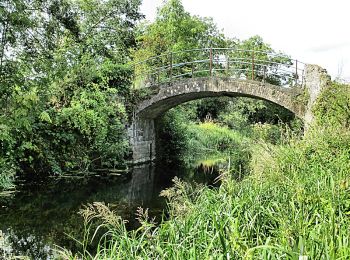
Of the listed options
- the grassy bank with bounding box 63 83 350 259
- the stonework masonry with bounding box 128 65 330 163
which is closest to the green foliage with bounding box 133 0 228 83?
the stonework masonry with bounding box 128 65 330 163

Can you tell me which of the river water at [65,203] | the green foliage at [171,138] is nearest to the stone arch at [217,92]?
the green foliage at [171,138]

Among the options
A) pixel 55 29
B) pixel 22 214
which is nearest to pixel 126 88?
pixel 55 29

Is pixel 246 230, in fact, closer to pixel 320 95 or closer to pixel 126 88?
pixel 320 95

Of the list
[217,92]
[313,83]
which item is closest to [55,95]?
[217,92]

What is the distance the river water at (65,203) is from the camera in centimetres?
560

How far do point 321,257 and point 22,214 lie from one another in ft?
→ 19.9

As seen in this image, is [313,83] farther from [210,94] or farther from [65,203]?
[65,203]

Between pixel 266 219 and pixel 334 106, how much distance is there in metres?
5.86

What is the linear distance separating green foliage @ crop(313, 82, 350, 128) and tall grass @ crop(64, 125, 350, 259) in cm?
194

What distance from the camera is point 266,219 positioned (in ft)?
11.6

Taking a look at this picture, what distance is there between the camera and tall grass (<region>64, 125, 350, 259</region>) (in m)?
2.42

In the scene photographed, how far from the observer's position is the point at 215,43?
2817cm

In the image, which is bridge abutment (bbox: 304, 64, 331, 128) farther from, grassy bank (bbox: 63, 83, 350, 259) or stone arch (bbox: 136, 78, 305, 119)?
grassy bank (bbox: 63, 83, 350, 259)

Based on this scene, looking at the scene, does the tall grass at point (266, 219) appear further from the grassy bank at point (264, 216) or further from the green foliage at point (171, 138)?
the green foliage at point (171, 138)
